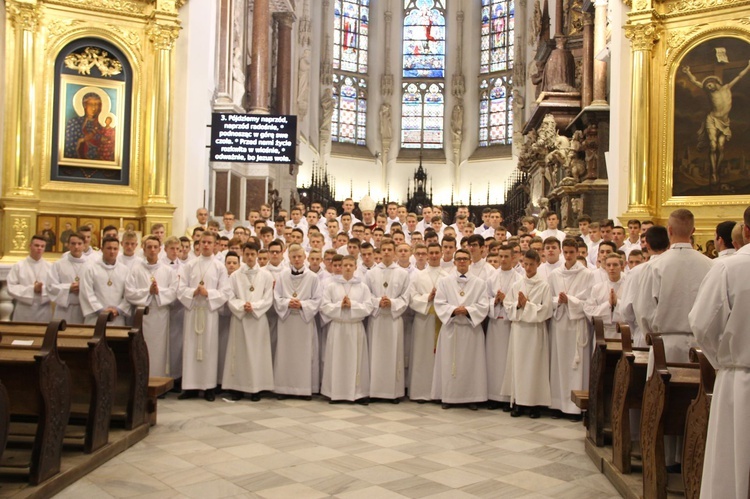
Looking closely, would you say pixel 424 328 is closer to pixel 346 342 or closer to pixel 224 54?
pixel 346 342

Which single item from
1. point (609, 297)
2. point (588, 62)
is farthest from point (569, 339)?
point (588, 62)

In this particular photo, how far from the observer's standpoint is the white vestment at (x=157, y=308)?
338 inches

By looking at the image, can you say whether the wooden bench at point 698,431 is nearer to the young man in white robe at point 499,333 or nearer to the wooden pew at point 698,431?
the wooden pew at point 698,431

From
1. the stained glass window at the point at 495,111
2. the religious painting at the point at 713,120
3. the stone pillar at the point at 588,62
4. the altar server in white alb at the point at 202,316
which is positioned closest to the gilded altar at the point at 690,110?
the religious painting at the point at 713,120

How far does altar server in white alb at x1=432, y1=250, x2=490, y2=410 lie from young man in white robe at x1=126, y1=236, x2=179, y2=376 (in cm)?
310

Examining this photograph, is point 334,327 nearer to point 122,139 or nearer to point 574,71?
point 122,139

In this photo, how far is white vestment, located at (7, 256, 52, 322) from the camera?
8805 mm

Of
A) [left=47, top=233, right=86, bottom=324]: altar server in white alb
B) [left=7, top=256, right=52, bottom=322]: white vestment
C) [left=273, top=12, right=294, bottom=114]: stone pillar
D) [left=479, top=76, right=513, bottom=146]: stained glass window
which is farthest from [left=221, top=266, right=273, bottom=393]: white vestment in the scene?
[left=479, top=76, right=513, bottom=146]: stained glass window

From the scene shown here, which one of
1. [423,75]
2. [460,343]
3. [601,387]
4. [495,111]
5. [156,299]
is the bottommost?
[601,387]

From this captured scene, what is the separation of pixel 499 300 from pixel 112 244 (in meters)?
4.32

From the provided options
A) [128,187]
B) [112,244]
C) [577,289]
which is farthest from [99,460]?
[128,187]

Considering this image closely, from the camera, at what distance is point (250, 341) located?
8.53 m

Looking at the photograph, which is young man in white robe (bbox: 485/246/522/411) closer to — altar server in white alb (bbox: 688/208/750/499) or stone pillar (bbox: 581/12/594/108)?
altar server in white alb (bbox: 688/208/750/499)

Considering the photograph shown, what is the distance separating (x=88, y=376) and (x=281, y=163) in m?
7.86
